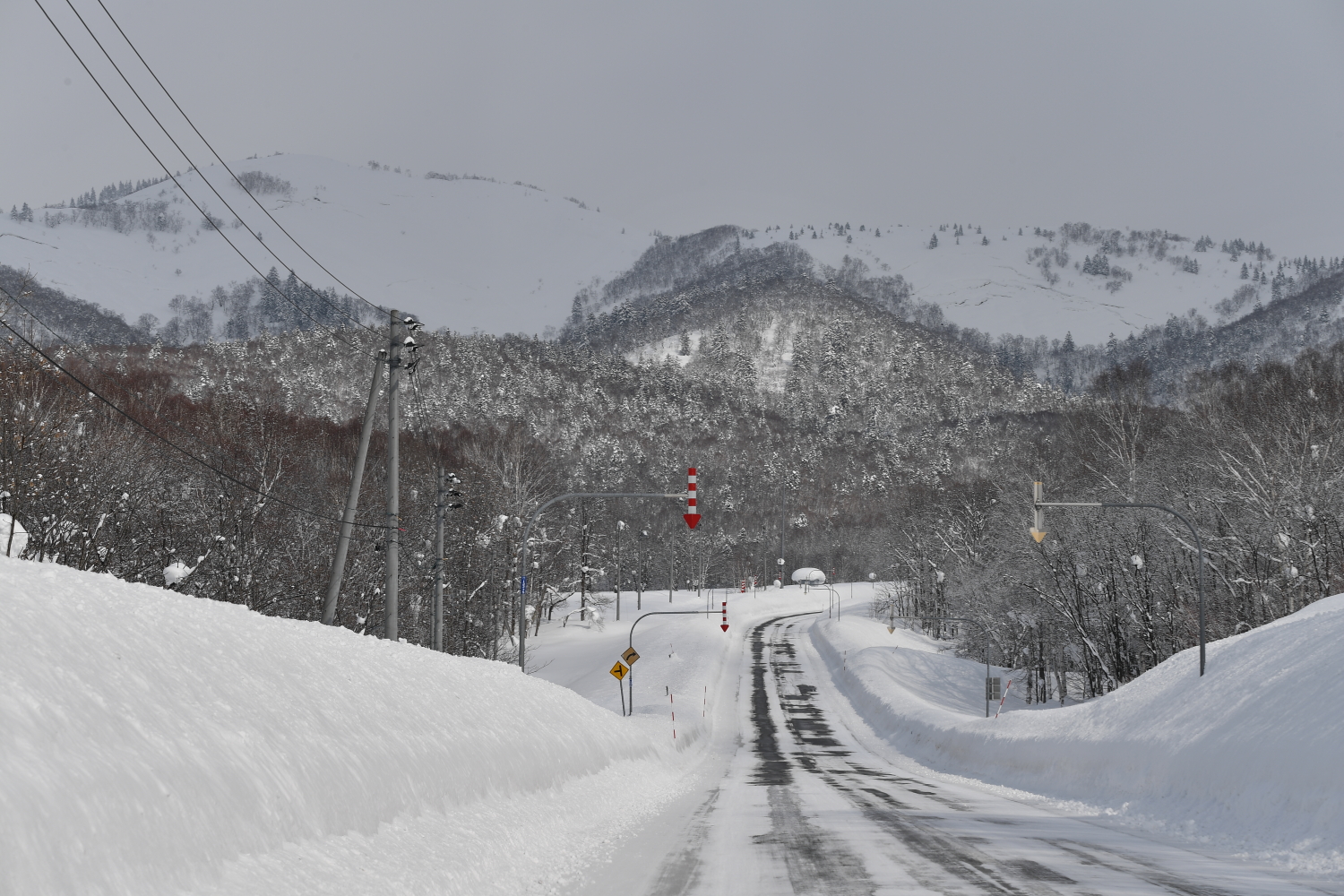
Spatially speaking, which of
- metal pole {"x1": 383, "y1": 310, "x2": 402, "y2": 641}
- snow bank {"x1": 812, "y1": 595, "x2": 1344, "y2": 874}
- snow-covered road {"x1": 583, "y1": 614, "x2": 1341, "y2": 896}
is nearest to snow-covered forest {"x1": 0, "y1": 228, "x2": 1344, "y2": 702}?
metal pole {"x1": 383, "y1": 310, "x2": 402, "y2": 641}

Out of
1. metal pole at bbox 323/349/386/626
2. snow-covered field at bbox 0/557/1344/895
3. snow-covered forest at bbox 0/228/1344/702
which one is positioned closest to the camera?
snow-covered field at bbox 0/557/1344/895

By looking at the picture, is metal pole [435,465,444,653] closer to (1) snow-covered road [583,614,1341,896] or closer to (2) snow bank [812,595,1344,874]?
(1) snow-covered road [583,614,1341,896]

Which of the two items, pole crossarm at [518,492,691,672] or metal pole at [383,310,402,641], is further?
metal pole at [383,310,402,641]

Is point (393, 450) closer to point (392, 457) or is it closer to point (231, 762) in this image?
point (392, 457)

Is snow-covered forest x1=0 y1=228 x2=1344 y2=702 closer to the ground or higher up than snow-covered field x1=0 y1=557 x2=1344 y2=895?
higher up

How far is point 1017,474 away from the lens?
A: 7288cm

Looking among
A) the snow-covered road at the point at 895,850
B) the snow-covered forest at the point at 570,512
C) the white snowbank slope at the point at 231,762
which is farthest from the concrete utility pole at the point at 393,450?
the white snowbank slope at the point at 231,762

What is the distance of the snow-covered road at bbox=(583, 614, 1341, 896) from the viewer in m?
10.7

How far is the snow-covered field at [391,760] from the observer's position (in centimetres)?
626

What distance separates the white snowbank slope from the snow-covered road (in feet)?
6.16

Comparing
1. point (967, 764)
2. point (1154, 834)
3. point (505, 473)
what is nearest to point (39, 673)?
point (1154, 834)

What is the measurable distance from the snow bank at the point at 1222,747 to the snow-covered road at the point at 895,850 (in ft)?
5.01

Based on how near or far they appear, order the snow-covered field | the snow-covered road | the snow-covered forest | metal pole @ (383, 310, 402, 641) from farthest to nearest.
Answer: the snow-covered forest
metal pole @ (383, 310, 402, 641)
the snow-covered road
the snow-covered field

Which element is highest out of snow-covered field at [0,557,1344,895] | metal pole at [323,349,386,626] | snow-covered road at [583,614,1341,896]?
metal pole at [323,349,386,626]
